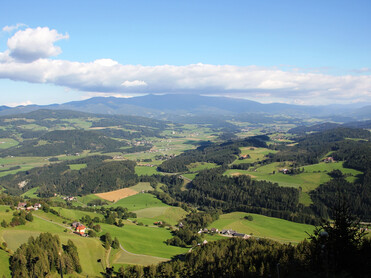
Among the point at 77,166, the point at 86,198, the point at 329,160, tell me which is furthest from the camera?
the point at 77,166

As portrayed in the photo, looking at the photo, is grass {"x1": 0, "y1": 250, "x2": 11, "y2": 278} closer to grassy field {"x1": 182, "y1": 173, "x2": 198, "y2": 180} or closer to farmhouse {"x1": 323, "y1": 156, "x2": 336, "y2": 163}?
grassy field {"x1": 182, "y1": 173, "x2": 198, "y2": 180}

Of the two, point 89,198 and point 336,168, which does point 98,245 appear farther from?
point 336,168

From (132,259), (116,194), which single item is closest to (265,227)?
(132,259)

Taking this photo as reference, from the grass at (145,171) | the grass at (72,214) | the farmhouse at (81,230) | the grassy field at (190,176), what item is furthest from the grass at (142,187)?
the farmhouse at (81,230)

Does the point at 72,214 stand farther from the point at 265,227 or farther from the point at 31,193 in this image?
the point at 31,193

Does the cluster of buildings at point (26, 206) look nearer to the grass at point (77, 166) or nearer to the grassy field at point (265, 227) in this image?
the grassy field at point (265, 227)

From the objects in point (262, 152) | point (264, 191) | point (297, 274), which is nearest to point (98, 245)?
point (297, 274)
